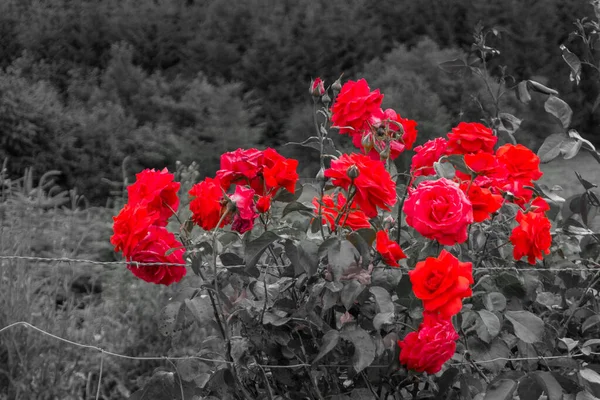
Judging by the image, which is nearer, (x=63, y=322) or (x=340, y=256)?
(x=340, y=256)

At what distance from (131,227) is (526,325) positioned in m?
0.57

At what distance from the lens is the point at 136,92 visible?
5.42 m

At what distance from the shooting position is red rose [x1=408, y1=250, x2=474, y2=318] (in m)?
0.99

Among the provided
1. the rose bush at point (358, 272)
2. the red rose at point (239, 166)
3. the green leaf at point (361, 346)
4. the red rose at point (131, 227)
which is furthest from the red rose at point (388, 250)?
the red rose at point (131, 227)

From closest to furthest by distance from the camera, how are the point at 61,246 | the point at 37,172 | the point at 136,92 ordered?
the point at 61,246, the point at 37,172, the point at 136,92

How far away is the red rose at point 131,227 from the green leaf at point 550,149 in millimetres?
657

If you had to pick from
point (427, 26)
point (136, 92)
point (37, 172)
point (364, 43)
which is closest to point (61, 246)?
point (37, 172)

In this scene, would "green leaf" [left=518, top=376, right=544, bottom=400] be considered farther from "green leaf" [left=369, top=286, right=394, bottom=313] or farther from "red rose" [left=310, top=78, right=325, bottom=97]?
"red rose" [left=310, top=78, right=325, bottom=97]

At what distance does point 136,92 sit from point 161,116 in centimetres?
45

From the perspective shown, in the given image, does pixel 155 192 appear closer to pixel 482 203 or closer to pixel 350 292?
pixel 350 292

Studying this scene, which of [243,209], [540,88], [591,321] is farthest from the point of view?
[540,88]

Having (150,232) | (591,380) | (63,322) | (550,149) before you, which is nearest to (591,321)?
(591,380)

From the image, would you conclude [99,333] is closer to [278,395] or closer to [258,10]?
[278,395]

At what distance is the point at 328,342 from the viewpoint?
108 cm
